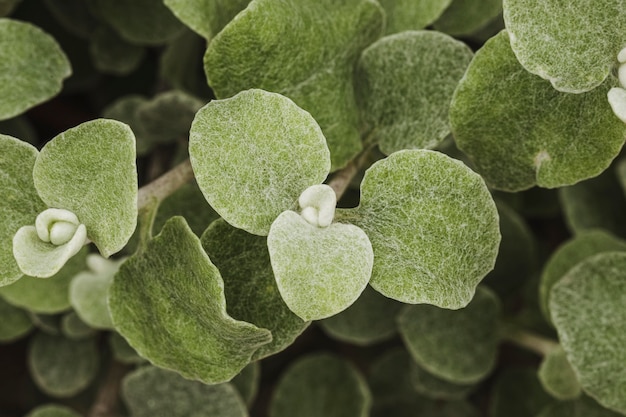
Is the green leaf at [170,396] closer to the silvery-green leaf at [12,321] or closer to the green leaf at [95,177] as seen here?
the silvery-green leaf at [12,321]

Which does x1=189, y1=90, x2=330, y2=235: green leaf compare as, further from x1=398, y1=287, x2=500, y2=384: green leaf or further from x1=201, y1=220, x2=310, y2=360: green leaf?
x1=398, y1=287, x2=500, y2=384: green leaf

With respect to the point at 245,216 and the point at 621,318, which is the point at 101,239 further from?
the point at 621,318

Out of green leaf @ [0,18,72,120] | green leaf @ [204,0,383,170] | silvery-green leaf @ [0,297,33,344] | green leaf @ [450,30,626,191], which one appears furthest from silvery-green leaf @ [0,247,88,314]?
green leaf @ [450,30,626,191]

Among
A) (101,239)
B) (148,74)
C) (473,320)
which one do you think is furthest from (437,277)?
(148,74)

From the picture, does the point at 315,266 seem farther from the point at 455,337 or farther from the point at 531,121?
the point at 455,337

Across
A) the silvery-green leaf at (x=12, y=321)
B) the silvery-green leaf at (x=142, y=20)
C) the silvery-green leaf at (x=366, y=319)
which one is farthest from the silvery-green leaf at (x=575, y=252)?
the silvery-green leaf at (x=12, y=321)

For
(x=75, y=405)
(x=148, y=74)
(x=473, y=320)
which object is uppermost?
(x=148, y=74)
